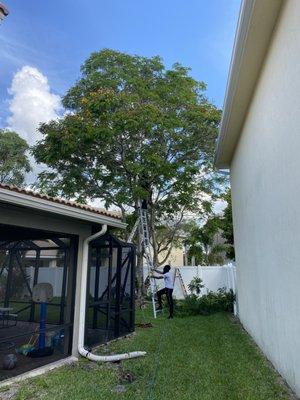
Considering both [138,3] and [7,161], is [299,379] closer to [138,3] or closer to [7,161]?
[138,3]

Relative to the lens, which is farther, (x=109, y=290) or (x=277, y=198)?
(x=109, y=290)

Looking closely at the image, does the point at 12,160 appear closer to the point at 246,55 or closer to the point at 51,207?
the point at 51,207

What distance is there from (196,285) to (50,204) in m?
11.2

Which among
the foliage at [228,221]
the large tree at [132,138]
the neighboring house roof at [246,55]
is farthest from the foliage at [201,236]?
the neighboring house roof at [246,55]

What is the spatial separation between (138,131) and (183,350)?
9930 millimetres

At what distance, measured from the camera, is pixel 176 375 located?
537 centimetres

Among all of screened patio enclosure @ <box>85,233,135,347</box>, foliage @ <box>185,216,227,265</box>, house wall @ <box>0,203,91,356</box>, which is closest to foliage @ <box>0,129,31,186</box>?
foliage @ <box>185,216,227,265</box>

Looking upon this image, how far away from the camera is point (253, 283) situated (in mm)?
7465

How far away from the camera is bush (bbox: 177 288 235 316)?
40.4ft

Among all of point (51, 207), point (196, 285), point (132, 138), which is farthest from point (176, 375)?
point (132, 138)

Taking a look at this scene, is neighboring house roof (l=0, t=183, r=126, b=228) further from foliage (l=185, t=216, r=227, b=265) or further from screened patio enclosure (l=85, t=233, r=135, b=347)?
foliage (l=185, t=216, r=227, b=265)

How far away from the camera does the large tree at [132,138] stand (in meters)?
14.4

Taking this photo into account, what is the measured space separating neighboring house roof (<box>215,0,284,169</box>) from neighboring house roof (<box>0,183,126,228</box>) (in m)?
3.25

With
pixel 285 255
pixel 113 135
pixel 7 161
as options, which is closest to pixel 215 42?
pixel 113 135
